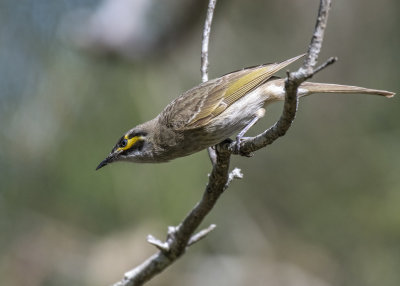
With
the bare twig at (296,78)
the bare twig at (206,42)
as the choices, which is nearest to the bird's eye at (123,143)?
the bare twig at (206,42)

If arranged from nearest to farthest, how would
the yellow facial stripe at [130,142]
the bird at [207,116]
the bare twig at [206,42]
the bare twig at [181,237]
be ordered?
the bare twig at [181,237] < the bare twig at [206,42] < the bird at [207,116] < the yellow facial stripe at [130,142]

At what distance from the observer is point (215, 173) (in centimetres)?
390

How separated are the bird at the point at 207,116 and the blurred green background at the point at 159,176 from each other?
215cm

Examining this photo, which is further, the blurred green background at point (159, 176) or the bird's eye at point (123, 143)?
the blurred green background at point (159, 176)

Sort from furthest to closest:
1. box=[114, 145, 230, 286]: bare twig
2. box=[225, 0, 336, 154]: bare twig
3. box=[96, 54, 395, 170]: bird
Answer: box=[96, 54, 395, 170]: bird → box=[114, 145, 230, 286]: bare twig → box=[225, 0, 336, 154]: bare twig

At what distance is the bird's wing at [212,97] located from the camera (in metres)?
4.68

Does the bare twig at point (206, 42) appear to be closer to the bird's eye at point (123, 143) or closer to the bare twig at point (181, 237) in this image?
the bare twig at point (181, 237)

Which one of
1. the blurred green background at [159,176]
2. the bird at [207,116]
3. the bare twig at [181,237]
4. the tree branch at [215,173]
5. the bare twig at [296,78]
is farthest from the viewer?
the blurred green background at [159,176]

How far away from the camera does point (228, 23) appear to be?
9680 mm

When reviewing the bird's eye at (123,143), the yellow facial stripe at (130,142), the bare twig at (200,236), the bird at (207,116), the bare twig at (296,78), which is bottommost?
the bare twig at (296,78)

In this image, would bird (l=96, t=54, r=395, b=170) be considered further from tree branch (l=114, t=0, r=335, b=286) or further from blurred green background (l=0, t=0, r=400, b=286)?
blurred green background (l=0, t=0, r=400, b=286)

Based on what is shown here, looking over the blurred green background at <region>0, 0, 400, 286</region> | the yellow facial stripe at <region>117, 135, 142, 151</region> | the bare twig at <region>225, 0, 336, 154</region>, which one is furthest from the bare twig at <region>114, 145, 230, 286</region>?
the blurred green background at <region>0, 0, 400, 286</region>

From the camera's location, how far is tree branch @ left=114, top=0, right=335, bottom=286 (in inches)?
112

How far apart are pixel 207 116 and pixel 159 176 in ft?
8.57
